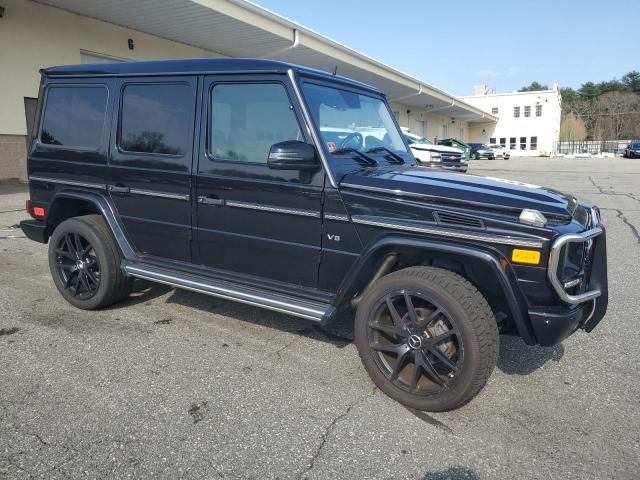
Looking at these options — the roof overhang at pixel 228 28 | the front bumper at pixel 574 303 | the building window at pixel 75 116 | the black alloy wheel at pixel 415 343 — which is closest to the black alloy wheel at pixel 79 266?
the building window at pixel 75 116

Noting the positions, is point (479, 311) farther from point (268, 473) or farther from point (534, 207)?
point (268, 473)

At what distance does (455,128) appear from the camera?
56.9 m

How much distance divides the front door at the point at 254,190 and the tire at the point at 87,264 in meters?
0.95

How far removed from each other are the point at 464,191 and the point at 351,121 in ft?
4.16

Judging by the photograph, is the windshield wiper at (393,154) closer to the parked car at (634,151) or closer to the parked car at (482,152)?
the parked car at (482,152)

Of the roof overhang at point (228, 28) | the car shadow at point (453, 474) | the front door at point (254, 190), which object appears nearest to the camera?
the car shadow at point (453, 474)

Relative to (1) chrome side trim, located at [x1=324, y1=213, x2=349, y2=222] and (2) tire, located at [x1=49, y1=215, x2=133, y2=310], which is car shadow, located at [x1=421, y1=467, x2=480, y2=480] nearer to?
(1) chrome side trim, located at [x1=324, y1=213, x2=349, y2=222]

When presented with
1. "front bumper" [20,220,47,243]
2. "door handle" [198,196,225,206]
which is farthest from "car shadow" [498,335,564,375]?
"front bumper" [20,220,47,243]

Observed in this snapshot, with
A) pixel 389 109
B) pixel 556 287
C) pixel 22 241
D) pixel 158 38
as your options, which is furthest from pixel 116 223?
pixel 158 38

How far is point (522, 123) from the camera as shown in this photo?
63.3 m

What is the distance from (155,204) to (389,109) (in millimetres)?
2267

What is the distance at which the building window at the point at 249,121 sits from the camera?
354cm

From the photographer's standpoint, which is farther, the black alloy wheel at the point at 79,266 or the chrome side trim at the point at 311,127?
the black alloy wheel at the point at 79,266

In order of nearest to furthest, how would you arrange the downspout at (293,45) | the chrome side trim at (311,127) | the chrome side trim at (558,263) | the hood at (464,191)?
the chrome side trim at (558,263) → the hood at (464,191) → the chrome side trim at (311,127) → the downspout at (293,45)
